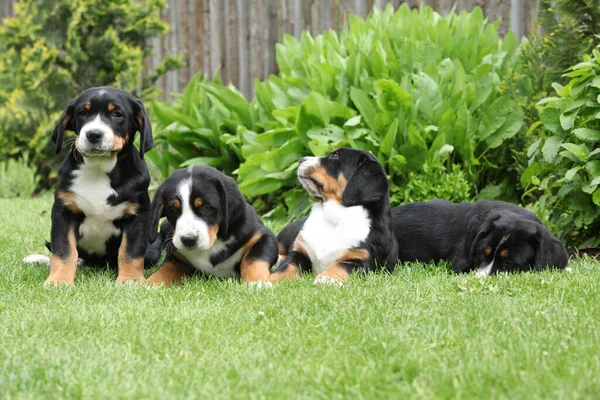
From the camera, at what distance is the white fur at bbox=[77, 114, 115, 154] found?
177 inches

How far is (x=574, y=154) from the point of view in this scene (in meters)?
5.12

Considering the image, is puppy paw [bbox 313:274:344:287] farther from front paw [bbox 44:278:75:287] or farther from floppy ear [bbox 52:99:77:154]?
floppy ear [bbox 52:99:77:154]

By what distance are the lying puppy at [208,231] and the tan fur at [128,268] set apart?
0.09 metres

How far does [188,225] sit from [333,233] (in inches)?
38.4

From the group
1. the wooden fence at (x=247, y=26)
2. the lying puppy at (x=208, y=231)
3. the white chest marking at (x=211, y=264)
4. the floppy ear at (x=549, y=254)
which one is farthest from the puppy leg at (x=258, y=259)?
the wooden fence at (x=247, y=26)

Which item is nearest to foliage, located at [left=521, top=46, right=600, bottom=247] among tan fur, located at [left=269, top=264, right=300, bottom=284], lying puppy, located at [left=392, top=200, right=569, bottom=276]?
lying puppy, located at [left=392, top=200, right=569, bottom=276]

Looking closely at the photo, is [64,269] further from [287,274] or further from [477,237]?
[477,237]

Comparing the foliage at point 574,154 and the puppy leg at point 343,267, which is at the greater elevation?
the foliage at point 574,154

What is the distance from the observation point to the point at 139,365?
292cm

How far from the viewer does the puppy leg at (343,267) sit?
174 inches

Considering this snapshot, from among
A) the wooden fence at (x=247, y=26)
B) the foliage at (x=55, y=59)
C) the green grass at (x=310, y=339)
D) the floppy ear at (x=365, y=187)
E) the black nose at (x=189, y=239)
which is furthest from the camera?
the foliage at (x=55, y=59)

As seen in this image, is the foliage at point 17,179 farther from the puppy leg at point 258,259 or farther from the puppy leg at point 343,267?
the puppy leg at point 343,267

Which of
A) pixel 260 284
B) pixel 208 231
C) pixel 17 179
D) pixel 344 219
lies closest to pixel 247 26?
pixel 17 179

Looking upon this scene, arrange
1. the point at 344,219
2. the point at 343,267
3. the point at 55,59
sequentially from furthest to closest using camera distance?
the point at 55,59 → the point at 344,219 → the point at 343,267
